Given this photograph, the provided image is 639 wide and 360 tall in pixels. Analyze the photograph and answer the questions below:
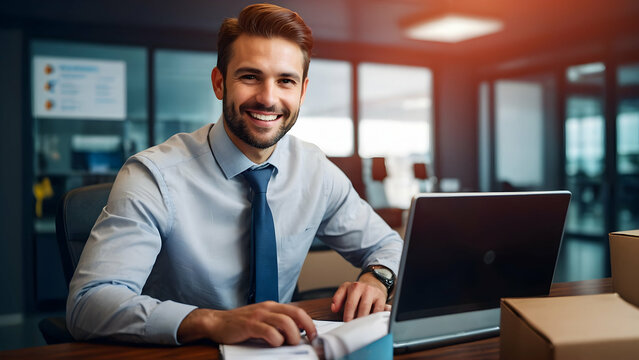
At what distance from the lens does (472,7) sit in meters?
3.89

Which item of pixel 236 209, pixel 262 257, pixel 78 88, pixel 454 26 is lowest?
pixel 262 257

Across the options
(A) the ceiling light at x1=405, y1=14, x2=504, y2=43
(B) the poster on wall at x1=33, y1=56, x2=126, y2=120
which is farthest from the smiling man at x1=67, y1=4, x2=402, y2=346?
(B) the poster on wall at x1=33, y1=56, x2=126, y2=120

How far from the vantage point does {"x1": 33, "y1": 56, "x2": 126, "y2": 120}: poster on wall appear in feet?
13.9

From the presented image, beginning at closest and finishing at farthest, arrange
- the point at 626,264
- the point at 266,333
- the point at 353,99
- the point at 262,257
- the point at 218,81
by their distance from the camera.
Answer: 1. the point at 266,333
2. the point at 626,264
3. the point at 262,257
4. the point at 218,81
5. the point at 353,99

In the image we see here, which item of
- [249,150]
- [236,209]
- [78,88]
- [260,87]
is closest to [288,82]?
[260,87]

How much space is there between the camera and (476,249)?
0.84 m

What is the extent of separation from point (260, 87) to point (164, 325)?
0.66 m

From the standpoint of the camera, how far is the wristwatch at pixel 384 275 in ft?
3.99

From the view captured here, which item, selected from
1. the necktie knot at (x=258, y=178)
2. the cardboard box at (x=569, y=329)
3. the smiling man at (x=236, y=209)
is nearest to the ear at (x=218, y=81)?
the smiling man at (x=236, y=209)

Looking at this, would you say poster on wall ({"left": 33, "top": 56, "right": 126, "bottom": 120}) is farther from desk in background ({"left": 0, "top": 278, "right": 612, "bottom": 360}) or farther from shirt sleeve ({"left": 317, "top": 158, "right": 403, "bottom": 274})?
desk in background ({"left": 0, "top": 278, "right": 612, "bottom": 360})

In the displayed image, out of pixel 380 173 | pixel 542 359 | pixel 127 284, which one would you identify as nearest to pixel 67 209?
pixel 127 284

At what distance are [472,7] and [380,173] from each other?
1.54 meters

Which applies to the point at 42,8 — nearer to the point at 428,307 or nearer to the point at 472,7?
the point at 472,7

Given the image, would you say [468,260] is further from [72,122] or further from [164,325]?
[72,122]
